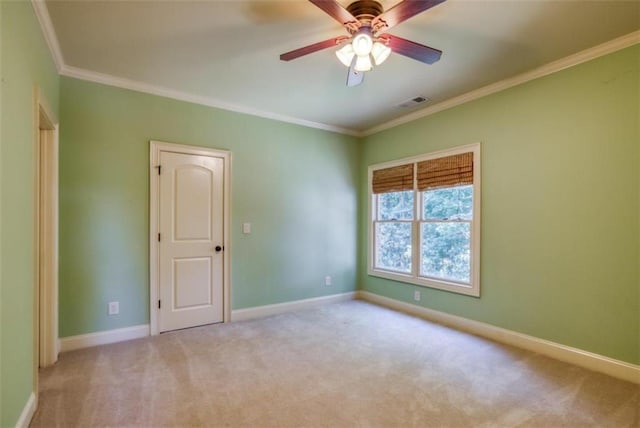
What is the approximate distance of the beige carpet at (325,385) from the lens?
204 centimetres

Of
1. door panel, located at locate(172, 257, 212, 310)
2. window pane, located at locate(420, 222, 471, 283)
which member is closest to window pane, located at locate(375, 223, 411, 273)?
window pane, located at locate(420, 222, 471, 283)

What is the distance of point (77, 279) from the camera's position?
3.12 meters

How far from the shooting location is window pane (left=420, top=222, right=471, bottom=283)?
3707 mm

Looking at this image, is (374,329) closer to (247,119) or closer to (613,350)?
(613,350)

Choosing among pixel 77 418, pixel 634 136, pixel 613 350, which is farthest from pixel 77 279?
pixel 634 136

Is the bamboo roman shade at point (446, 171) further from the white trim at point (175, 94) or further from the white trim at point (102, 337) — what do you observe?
the white trim at point (102, 337)

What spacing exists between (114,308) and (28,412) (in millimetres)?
1390

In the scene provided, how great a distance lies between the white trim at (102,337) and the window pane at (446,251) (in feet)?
10.9

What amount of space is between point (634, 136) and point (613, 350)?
1.69 metres

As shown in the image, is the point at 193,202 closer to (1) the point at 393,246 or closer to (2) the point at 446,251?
(1) the point at 393,246

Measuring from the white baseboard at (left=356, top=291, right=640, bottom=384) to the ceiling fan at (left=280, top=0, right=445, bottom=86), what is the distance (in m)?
2.71

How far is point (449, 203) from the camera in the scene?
12.8 ft

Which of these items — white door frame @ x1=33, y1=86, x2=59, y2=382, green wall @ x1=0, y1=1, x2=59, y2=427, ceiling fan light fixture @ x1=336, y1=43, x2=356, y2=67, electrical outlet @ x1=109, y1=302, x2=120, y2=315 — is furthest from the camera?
electrical outlet @ x1=109, y1=302, x2=120, y2=315

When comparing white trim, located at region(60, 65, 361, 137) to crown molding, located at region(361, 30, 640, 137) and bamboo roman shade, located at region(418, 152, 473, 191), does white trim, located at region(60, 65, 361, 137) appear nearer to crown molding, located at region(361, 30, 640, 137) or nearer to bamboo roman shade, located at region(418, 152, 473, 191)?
crown molding, located at region(361, 30, 640, 137)
